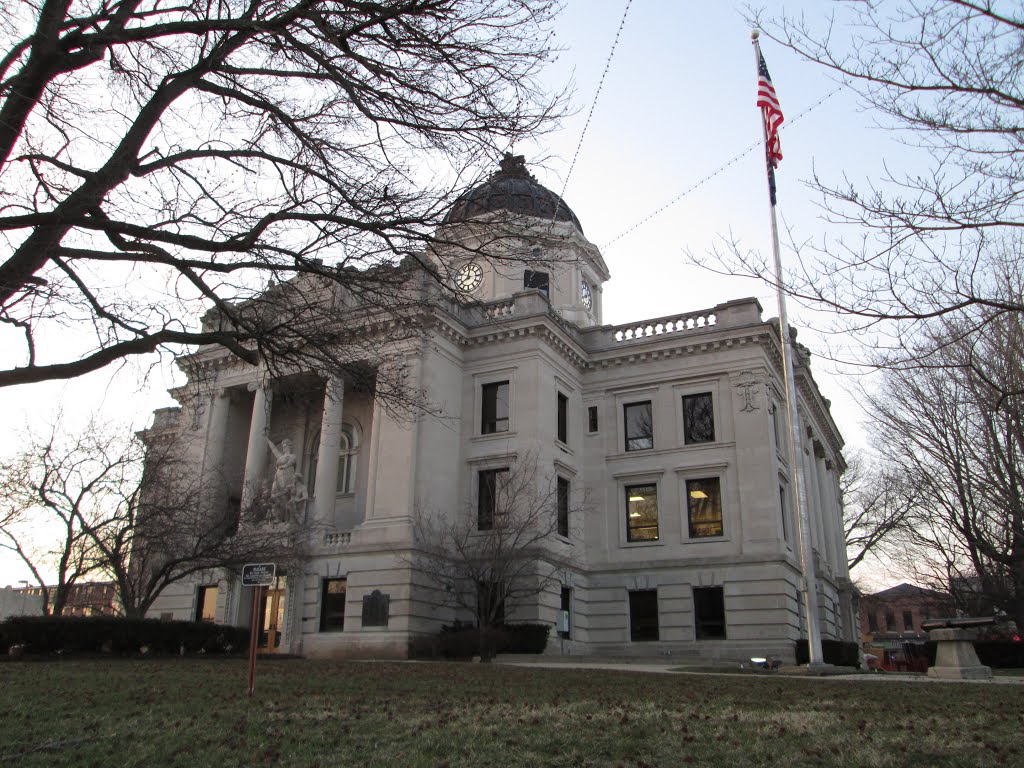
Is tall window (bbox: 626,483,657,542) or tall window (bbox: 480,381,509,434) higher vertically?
tall window (bbox: 480,381,509,434)

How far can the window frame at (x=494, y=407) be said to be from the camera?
114 ft

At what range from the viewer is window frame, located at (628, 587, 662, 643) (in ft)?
109

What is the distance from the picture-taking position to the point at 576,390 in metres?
37.5

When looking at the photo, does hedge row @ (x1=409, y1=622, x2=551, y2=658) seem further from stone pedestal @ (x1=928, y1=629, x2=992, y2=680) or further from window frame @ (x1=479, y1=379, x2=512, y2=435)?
stone pedestal @ (x1=928, y1=629, x2=992, y2=680)

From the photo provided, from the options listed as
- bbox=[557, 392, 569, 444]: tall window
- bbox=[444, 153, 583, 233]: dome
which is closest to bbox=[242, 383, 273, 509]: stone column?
bbox=[557, 392, 569, 444]: tall window

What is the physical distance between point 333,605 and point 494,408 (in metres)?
10.0

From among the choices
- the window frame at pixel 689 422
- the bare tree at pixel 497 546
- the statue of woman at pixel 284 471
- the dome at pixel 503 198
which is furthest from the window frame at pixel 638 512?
the dome at pixel 503 198

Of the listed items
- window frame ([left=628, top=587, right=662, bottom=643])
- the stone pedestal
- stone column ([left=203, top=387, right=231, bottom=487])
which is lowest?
the stone pedestal

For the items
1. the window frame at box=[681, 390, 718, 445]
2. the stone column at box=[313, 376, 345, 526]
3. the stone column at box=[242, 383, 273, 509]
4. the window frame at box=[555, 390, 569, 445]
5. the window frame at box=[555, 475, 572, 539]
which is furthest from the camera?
the window frame at box=[555, 390, 569, 445]

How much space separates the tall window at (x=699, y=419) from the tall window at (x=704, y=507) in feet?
6.00

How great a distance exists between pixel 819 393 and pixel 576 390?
15.4m

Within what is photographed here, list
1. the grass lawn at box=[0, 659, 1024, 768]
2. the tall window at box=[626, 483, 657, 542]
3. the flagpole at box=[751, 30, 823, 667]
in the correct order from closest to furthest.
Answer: the grass lawn at box=[0, 659, 1024, 768] < the flagpole at box=[751, 30, 823, 667] < the tall window at box=[626, 483, 657, 542]

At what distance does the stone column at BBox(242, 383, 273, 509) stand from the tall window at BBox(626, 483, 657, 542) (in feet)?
49.8

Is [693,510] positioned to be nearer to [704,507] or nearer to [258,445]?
[704,507]
